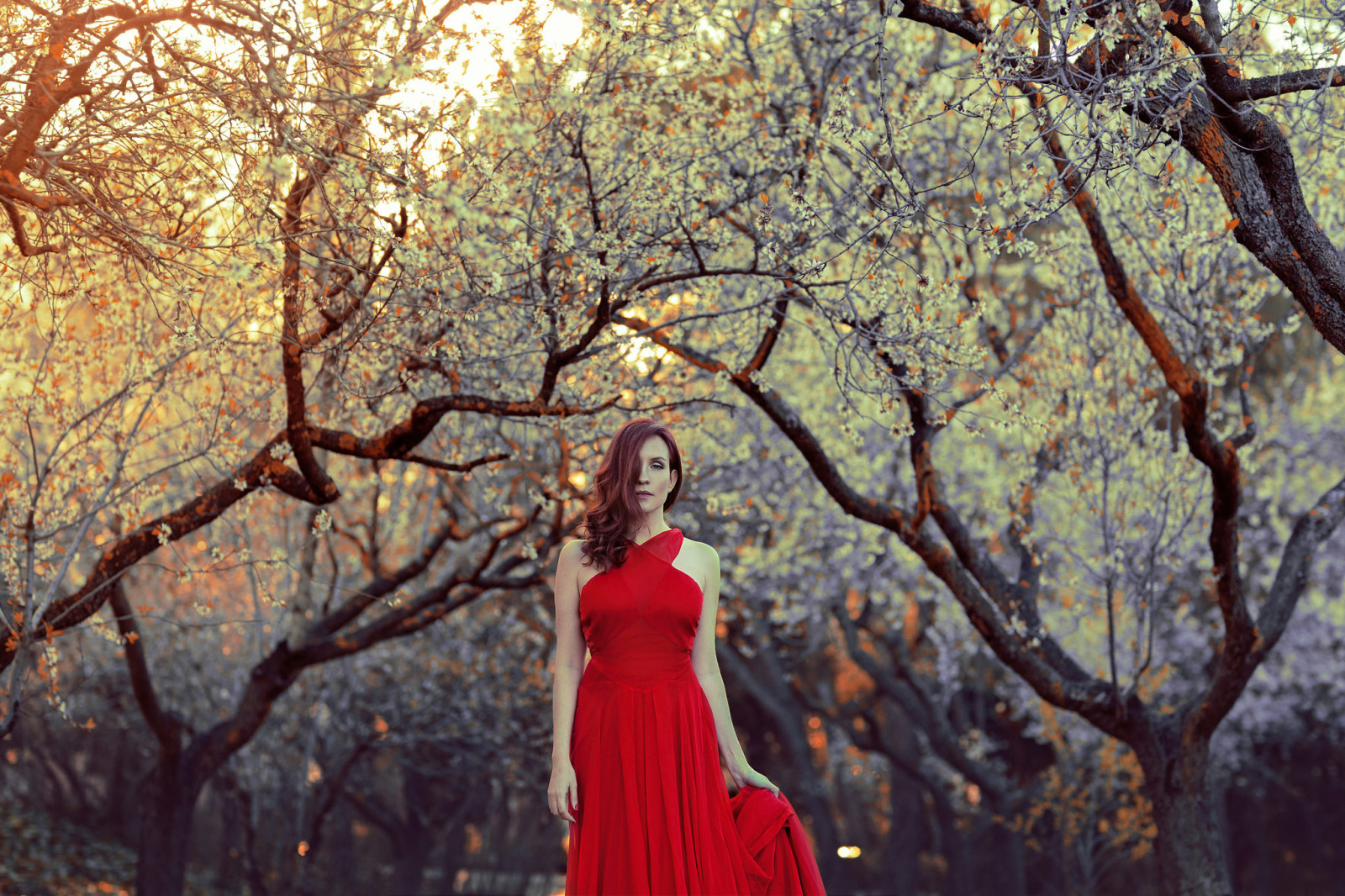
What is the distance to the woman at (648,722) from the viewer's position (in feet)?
11.8

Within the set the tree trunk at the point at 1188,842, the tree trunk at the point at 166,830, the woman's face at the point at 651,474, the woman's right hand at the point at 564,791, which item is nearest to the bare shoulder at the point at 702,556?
the woman's face at the point at 651,474

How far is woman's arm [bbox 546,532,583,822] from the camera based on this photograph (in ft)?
11.8

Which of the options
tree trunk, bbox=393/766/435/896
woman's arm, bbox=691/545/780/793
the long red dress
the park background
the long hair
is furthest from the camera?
tree trunk, bbox=393/766/435/896

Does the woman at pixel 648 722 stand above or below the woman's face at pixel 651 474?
below

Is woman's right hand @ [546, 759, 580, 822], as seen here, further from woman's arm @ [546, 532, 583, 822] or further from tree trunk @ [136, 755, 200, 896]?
tree trunk @ [136, 755, 200, 896]

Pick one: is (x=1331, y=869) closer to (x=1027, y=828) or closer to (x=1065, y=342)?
(x=1027, y=828)

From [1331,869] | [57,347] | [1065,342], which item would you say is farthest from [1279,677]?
[57,347]

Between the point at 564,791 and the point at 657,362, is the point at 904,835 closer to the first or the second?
the point at 657,362

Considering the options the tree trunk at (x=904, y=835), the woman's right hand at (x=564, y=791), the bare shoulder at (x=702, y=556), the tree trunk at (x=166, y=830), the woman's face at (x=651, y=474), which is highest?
the tree trunk at (x=904, y=835)

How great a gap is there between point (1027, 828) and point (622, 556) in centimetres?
1319

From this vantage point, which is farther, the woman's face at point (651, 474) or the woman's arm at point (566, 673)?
the woman's face at point (651, 474)

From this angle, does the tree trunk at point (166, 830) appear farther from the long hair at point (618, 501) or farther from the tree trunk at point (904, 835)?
the tree trunk at point (904, 835)

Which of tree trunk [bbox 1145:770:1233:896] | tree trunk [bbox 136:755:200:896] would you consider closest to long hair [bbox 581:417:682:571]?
tree trunk [bbox 1145:770:1233:896]

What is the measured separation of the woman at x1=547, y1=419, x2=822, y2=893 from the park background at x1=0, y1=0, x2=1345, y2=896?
5.97 feet
